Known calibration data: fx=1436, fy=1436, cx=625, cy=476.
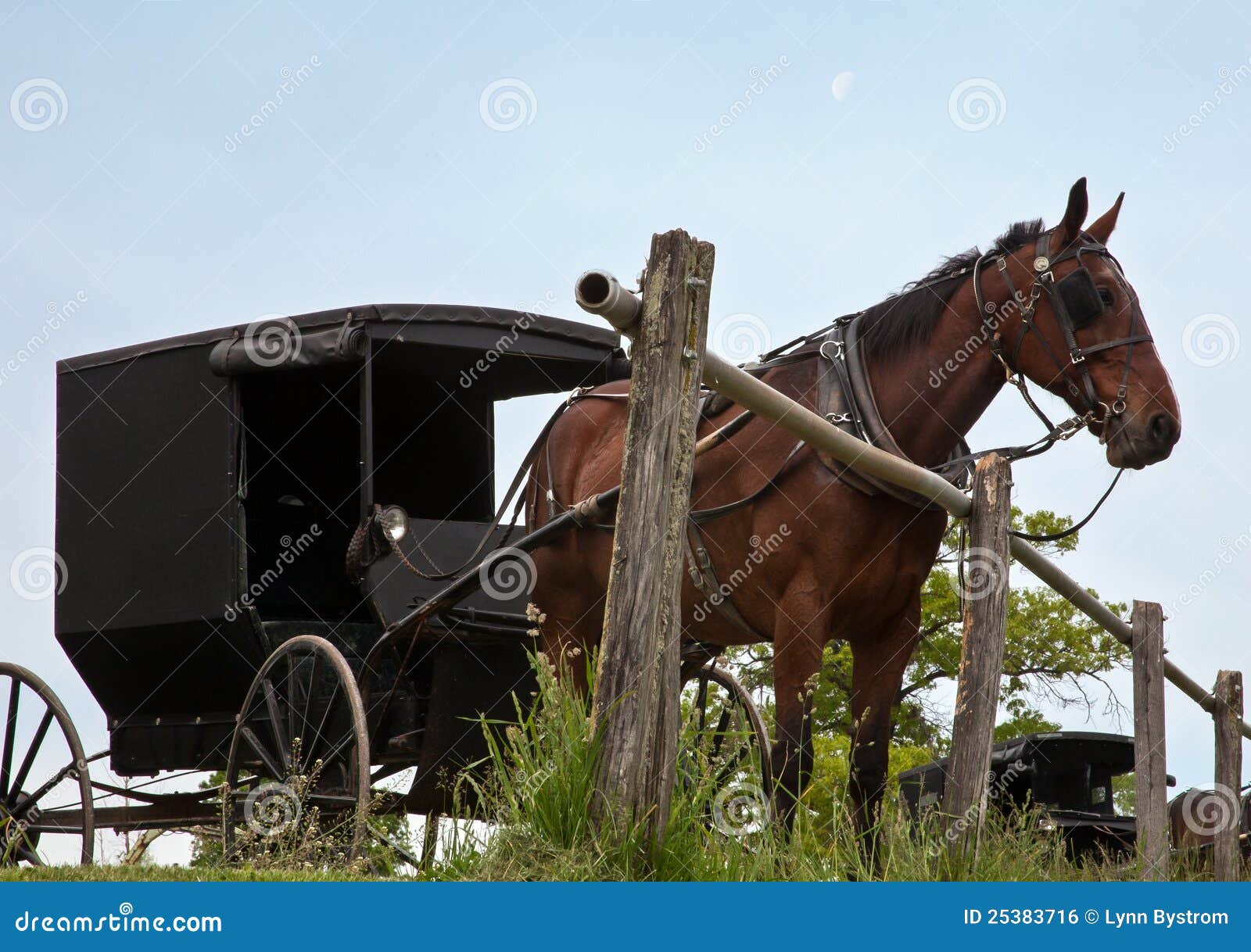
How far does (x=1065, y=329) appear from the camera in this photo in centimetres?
500

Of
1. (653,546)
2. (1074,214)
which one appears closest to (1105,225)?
(1074,214)

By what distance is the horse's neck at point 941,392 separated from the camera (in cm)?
523

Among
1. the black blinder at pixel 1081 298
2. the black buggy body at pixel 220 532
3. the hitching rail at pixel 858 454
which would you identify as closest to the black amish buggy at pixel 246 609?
the black buggy body at pixel 220 532

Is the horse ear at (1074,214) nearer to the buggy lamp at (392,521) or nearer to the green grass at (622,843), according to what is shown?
the green grass at (622,843)

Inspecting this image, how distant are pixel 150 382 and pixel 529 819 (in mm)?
4450

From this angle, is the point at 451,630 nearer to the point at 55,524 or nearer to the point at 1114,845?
the point at 55,524

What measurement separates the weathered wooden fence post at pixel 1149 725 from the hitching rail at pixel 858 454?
0.31 feet

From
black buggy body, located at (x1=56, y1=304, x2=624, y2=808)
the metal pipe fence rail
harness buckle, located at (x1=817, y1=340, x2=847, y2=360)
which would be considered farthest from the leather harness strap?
black buggy body, located at (x1=56, y1=304, x2=624, y2=808)

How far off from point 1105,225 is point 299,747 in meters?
3.92

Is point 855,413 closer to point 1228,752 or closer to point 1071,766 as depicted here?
point 1228,752

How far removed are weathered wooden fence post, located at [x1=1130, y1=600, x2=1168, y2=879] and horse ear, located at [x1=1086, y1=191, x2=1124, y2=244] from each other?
5.38 ft

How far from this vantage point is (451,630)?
6348 millimetres

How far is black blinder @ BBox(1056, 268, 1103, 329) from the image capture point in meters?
4.97

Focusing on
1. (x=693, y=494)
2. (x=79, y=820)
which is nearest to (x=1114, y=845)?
(x=693, y=494)
